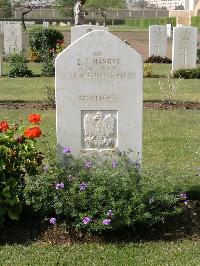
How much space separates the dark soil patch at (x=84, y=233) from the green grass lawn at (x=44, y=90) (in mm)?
7211

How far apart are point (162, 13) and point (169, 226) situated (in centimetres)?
9540

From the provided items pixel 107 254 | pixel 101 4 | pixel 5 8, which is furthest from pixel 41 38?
pixel 5 8

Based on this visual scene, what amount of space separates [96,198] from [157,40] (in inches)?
736

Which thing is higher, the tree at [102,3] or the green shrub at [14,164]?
the tree at [102,3]

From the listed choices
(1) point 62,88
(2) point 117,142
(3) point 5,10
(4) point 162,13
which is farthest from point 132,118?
(4) point 162,13

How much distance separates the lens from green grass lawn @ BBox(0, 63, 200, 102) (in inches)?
487

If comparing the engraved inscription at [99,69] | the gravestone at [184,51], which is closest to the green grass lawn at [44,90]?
the gravestone at [184,51]

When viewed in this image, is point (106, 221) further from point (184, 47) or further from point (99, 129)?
point (184, 47)

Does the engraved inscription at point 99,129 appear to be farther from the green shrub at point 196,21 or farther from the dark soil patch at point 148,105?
the green shrub at point 196,21

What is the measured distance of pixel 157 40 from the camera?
22.5 meters

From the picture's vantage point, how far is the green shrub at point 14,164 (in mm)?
4527

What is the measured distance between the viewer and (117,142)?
5.20m

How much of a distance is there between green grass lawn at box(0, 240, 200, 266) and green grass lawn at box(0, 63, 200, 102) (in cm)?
763

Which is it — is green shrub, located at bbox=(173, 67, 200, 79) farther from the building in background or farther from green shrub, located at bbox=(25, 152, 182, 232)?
the building in background
